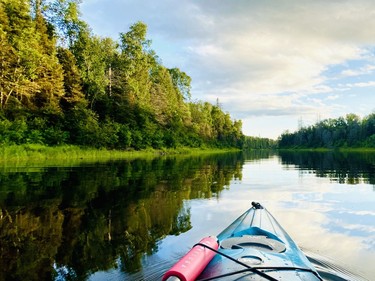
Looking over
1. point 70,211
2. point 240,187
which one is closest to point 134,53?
point 240,187

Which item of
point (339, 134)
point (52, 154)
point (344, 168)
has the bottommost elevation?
point (344, 168)

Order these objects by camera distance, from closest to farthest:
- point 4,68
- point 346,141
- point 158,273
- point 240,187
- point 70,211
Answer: point 158,273 < point 70,211 < point 240,187 < point 4,68 < point 346,141

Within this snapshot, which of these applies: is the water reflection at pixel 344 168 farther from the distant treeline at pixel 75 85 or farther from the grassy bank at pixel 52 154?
the distant treeline at pixel 75 85

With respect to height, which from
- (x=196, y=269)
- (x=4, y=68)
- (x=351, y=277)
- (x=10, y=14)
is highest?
(x=10, y=14)

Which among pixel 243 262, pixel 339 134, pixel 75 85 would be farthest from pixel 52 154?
pixel 339 134

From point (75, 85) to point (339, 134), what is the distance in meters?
107

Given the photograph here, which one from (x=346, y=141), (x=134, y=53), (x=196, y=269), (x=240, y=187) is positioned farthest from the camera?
(x=346, y=141)

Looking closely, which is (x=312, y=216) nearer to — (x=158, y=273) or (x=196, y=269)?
(x=158, y=273)

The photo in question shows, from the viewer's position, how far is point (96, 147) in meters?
30.8

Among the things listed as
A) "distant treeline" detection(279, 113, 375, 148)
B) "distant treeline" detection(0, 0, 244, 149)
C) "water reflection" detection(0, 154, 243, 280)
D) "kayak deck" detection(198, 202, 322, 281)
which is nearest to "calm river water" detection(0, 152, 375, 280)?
"water reflection" detection(0, 154, 243, 280)

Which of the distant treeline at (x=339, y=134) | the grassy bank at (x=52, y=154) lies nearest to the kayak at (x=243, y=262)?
the grassy bank at (x=52, y=154)

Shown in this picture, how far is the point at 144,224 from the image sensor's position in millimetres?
6629

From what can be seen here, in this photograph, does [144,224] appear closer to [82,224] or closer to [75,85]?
[82,224]

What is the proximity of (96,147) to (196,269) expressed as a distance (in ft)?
96.4
